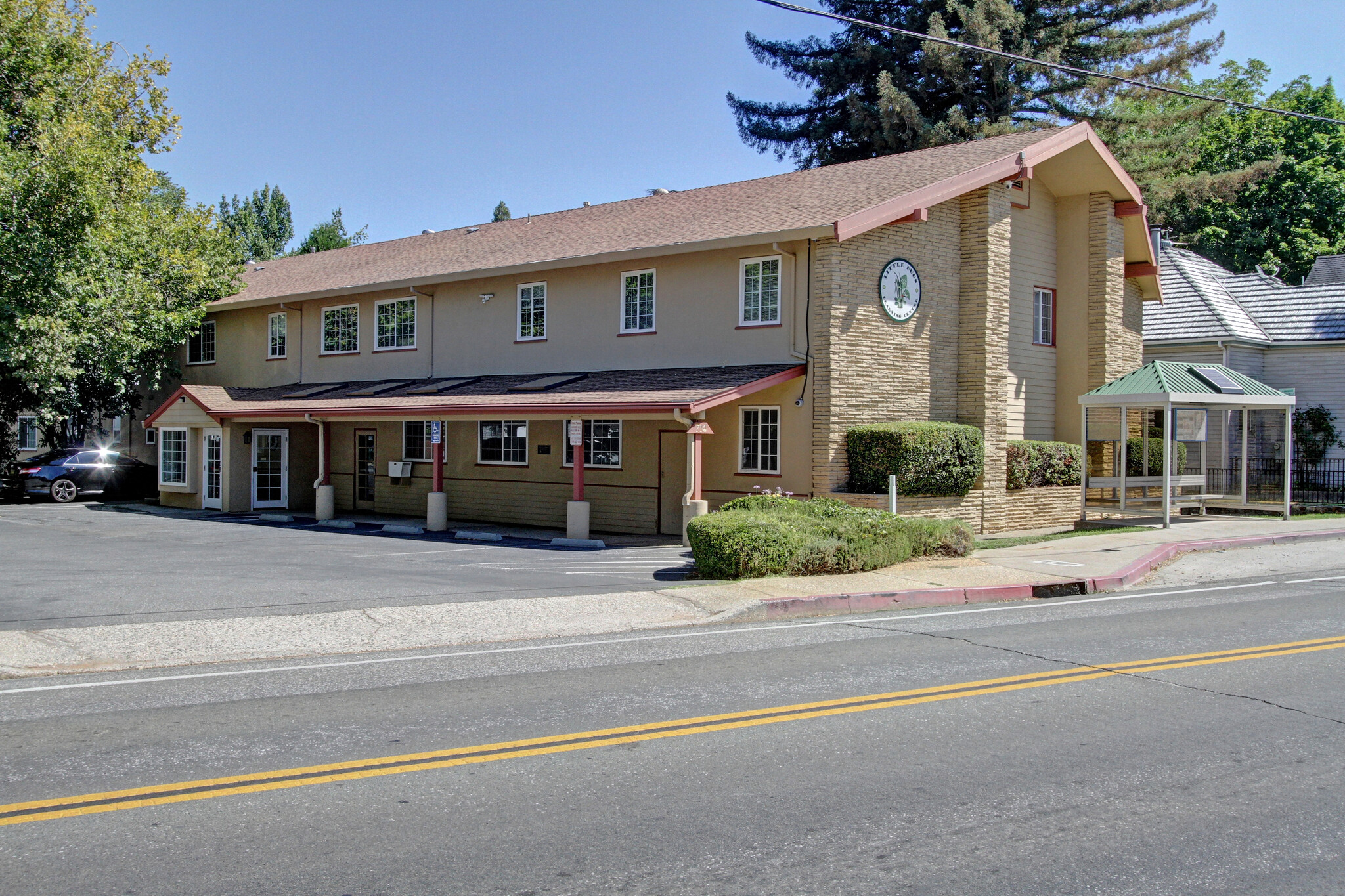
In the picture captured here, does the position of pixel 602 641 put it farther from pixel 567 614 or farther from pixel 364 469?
pixel 364 469

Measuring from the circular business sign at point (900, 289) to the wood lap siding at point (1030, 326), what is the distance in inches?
120

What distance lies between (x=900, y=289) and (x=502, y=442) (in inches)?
362

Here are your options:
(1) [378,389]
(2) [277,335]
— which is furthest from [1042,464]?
(2) [277,335]

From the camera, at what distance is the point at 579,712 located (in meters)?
7.21

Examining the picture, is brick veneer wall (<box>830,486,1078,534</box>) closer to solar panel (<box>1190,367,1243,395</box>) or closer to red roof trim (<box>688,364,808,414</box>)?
red roof trim (<box>688,364,808,414</box>)

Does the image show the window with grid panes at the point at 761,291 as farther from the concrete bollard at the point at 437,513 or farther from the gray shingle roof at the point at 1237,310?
the gray shingle roof at the point at 1237,310

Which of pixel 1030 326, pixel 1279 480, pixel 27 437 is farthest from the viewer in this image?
pixel 27 437

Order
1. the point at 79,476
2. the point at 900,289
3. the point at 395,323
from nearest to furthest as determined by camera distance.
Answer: the point at 900,289 < the point at 395,323 < the point at 79,476

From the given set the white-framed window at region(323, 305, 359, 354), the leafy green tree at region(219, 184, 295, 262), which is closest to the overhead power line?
the white-framed window at region(323, 305, 359, 354)

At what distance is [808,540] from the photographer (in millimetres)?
14109

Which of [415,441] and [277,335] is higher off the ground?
[277,335]

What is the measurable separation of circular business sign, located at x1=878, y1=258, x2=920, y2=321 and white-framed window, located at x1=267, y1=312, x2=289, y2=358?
17.0 metres

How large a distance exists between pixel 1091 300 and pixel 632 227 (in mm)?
10326

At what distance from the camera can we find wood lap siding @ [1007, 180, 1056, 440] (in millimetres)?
23016
